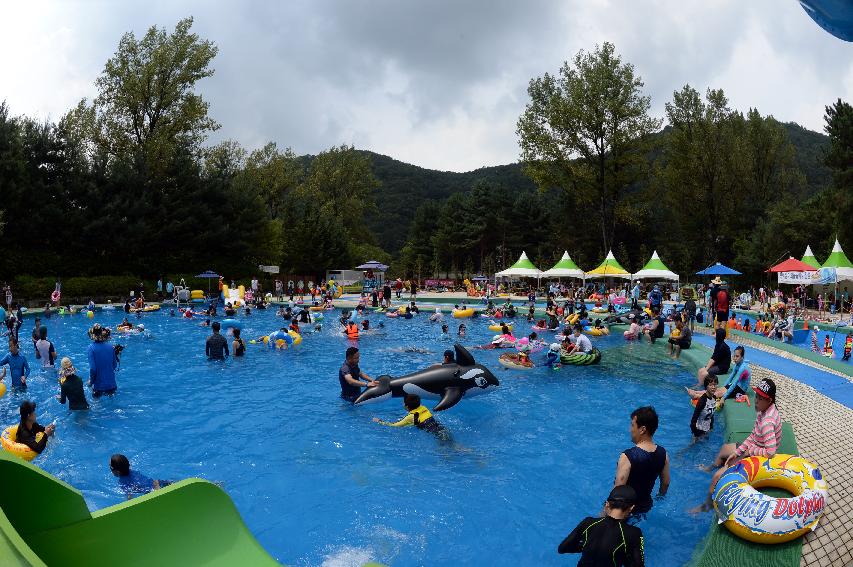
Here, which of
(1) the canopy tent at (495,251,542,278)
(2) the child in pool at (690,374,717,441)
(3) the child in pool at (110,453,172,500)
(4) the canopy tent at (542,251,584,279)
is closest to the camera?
(3) the child in pool at (110,453,172,500)

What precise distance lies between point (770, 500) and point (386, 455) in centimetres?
534

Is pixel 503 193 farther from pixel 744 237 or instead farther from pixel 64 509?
pixel 64 509

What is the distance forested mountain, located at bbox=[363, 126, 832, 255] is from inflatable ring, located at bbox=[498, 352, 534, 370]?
74840 mm

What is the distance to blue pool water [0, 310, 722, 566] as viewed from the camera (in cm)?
623

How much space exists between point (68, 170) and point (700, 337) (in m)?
39.7

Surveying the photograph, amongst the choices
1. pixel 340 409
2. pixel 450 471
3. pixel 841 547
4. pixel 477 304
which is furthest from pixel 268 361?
pixel 477 304

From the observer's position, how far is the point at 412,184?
4387 inches

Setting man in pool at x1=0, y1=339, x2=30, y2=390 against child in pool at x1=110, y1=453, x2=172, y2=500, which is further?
man in pool at x1=0, y1=339, x2=30, y2=390

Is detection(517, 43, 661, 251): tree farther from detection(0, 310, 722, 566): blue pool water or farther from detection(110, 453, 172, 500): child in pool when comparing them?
detection(110, 453, 172, 500): child in pool

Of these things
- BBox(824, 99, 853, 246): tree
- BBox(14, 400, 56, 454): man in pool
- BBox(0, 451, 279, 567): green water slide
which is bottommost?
BBox(14, 400, 56, 454): man in pool

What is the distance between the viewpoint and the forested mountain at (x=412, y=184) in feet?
309

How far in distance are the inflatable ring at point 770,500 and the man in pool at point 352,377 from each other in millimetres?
6973

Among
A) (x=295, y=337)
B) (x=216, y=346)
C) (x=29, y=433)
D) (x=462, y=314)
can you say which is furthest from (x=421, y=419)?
(x=462, y=314)

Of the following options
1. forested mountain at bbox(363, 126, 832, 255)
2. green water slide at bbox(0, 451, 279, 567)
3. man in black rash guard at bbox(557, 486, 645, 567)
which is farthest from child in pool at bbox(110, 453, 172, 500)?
forested mountain at bbox(363, 126, 832, 255)
